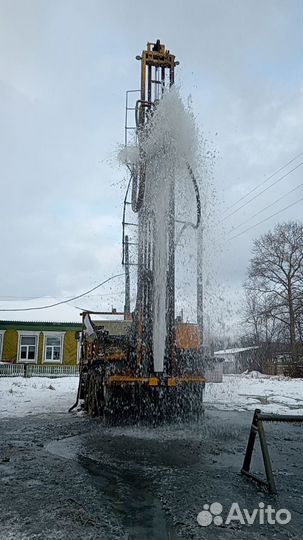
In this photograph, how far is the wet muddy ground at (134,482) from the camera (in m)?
3.57

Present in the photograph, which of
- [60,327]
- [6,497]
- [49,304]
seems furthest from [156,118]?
[49,304]

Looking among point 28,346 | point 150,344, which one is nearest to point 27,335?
point 28,346

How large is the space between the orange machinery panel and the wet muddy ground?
1519mm

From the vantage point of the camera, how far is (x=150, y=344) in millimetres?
8430

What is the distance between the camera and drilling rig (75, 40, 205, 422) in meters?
8.25

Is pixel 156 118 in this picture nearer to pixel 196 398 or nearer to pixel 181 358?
pixel 181 358

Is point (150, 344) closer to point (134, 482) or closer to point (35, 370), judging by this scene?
point (134, 482)

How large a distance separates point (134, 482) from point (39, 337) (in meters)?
22.0

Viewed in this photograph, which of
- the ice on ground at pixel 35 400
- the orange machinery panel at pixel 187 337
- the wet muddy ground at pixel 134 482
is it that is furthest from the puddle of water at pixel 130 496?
the ice on ground at pixel 35 400

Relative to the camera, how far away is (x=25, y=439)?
731 cm

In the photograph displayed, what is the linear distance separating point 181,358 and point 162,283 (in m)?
1.50

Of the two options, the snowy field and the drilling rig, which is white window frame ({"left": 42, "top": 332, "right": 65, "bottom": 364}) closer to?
the snowy field

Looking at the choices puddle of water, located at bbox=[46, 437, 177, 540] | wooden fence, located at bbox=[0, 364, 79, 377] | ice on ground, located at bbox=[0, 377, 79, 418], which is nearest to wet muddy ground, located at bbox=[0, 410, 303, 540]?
puddle of water, located at bbox=[46, 437, 177, 540]

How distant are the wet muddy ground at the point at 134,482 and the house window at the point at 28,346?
18.1 meters
